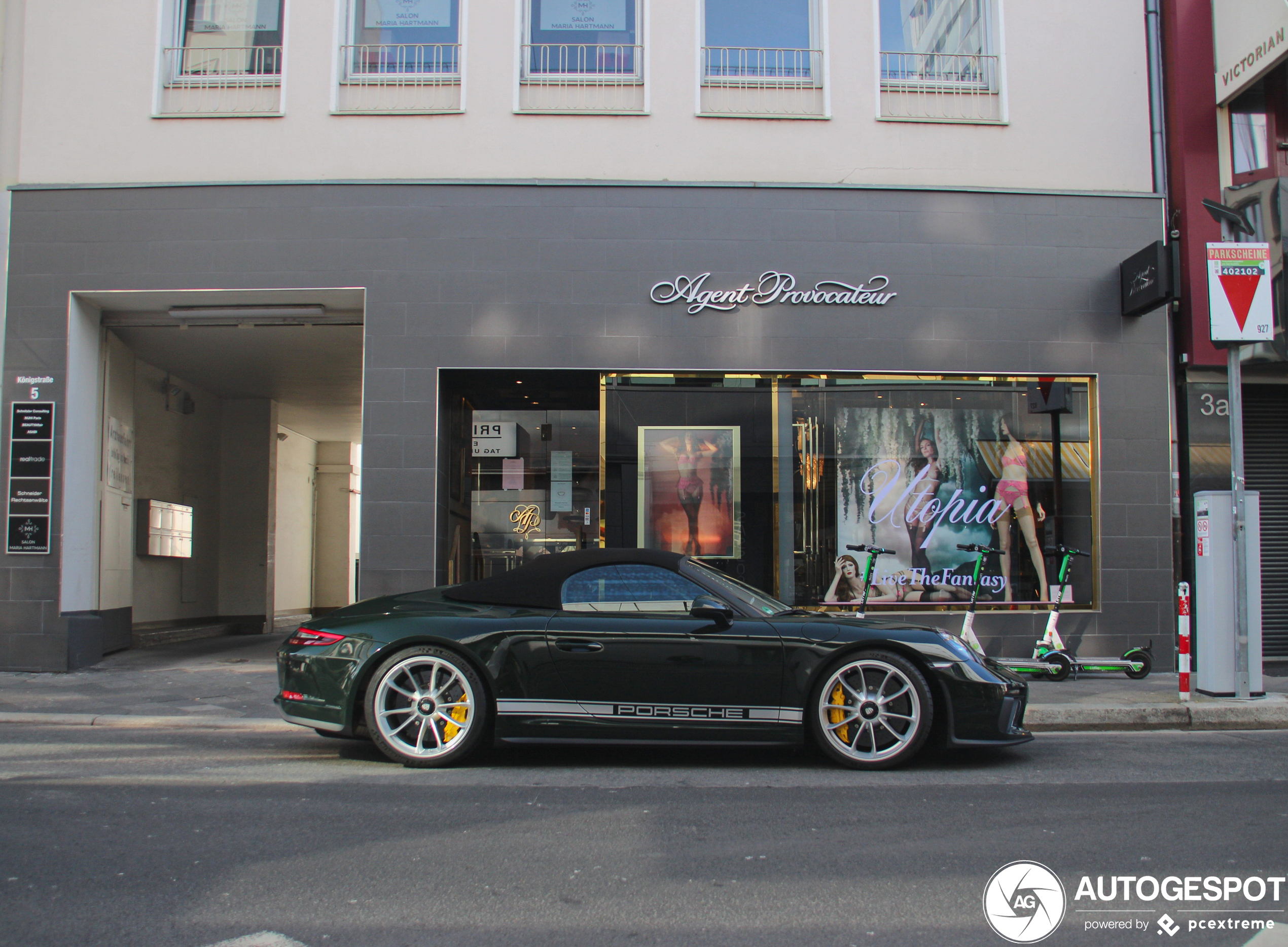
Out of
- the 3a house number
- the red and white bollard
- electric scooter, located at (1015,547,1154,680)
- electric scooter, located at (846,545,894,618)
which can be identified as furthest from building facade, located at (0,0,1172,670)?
the red and white bollard

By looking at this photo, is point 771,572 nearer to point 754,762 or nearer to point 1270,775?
point 754,762

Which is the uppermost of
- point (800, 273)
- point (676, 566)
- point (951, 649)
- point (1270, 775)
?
point (800, 273)

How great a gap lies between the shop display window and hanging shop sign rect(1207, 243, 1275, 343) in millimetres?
2469

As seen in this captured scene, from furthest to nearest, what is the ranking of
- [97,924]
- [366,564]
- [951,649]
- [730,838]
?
[366,564]
[951,649]
[730,838]
[97,924]

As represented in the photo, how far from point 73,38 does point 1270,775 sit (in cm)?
1254

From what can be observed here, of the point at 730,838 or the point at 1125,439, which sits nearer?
the point at 730,838

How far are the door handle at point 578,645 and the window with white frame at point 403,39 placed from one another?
7.38 meters

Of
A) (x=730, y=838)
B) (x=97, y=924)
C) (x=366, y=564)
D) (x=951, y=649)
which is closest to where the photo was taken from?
(x=97, y=924)

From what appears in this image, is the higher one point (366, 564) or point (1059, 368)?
point (1059, 368)

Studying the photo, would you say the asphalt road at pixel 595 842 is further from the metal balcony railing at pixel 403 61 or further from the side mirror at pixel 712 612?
the metal balcony railing at pixel 403 61

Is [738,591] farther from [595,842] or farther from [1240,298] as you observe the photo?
[1240,298]

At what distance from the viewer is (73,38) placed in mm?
10445

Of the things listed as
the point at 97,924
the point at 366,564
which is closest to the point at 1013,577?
the point at 366,564

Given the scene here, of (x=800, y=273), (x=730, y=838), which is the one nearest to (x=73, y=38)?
(x=800, y=273)
